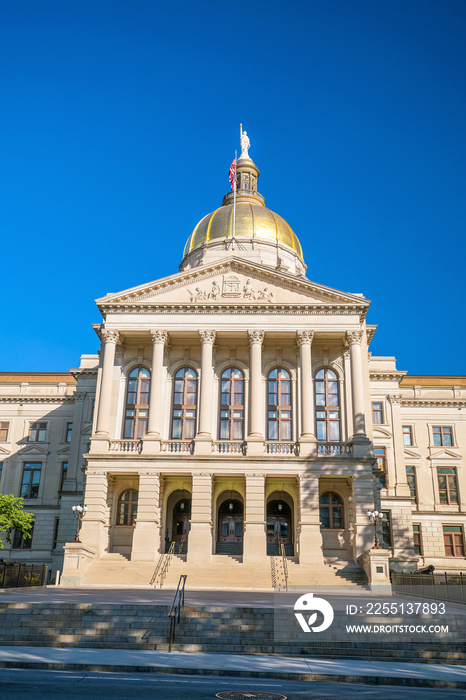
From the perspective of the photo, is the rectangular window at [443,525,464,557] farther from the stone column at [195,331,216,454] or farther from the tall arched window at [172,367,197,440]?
the stone column at [195,331,216,454]

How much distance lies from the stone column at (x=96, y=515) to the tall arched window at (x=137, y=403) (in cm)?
418

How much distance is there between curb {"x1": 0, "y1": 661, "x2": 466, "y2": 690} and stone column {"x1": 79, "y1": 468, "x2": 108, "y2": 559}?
901 inches

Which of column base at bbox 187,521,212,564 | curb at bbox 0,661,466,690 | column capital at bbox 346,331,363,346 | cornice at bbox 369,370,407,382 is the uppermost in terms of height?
cornice at bbox 369,370,407,382

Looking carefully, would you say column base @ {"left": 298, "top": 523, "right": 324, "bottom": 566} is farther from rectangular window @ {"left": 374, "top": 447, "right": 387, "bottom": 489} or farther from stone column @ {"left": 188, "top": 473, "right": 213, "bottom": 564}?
rectangular window @ {"left": 374, "top": 447, "right": 387, "bottom": 489}

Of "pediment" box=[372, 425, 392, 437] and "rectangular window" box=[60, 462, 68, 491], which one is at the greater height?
"pediment" box=[372, 425, 392, 437]

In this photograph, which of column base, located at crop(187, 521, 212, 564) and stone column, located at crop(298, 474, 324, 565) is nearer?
column base, located at crop(187, 521, 212, 564)

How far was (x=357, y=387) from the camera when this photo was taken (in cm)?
3869

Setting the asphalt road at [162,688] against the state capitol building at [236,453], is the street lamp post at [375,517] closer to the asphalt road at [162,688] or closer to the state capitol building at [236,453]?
the state capitol building at [236,453]

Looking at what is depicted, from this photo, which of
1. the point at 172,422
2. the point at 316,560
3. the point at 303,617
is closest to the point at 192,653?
the point at 303,617

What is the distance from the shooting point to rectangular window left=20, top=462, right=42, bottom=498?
165ft

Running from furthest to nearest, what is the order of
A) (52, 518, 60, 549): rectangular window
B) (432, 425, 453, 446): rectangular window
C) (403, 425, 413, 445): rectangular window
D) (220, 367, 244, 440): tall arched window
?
(432, 425, 453, 446): rectangular window, (403, 425, 413, 445): rectangular window, (52, 518, 60, 549): rectangular window, (220, 367, 244, 440): tall arched window

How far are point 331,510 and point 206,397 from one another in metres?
9.89

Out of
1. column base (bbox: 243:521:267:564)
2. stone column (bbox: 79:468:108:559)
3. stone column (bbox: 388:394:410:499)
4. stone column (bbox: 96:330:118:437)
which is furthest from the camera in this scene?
stone column (bbox: 388:394:410:499)

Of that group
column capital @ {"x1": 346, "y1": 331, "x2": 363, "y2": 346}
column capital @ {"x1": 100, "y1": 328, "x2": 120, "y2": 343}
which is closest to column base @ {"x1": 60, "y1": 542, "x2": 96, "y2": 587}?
column capital @ {"x1": 100, "y1": 328, "x2": 120, "y2": 343}
